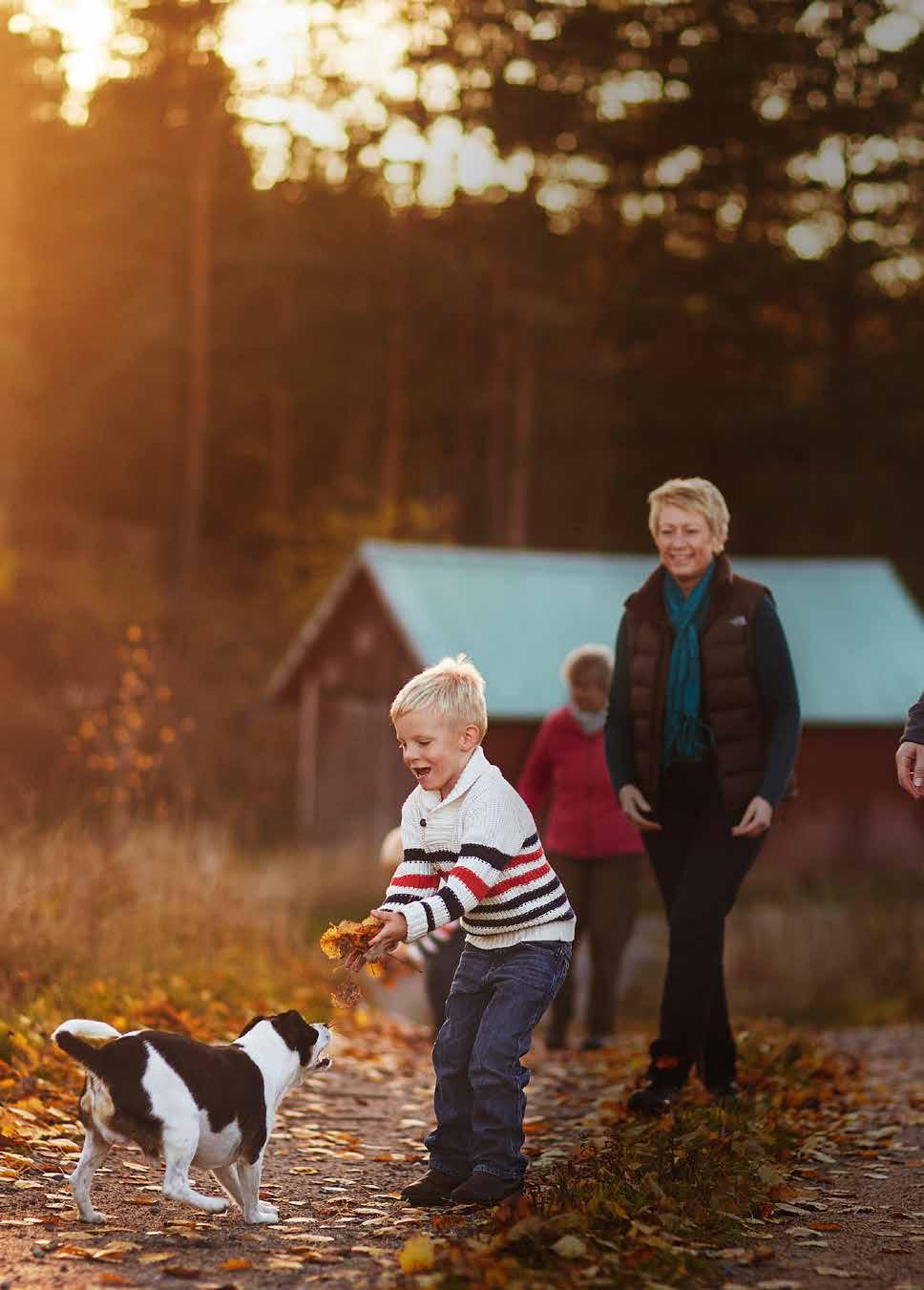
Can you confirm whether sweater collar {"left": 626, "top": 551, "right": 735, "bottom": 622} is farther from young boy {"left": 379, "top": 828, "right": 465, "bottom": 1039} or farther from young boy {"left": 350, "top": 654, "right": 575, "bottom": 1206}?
young boy {"left": 379, "top": 828, "right": 465, "bottom": 1039}

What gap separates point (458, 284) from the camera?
116ft

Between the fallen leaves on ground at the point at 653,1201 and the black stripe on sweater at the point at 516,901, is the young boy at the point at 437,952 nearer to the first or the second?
the fallen leaves on ground at the point at 653,1201

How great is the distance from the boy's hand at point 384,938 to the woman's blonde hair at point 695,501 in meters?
2.01

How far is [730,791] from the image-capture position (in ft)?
20.7

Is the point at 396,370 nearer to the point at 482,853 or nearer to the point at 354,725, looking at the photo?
the point at 354,725

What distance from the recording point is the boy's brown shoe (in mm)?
5219

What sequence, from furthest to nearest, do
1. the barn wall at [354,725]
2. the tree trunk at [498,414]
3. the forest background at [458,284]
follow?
the tree trunk at [498,414] < the forest background at [458,284] < the barn wall at [354,725]

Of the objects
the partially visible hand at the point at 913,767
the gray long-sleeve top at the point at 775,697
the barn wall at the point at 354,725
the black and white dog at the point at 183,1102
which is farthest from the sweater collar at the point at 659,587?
the barn wall at the point at 354,725

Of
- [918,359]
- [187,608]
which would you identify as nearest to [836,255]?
[918,359]

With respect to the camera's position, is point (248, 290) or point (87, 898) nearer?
point (87, 898)

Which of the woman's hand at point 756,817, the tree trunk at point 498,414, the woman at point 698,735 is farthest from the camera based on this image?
the tree trunk at point 498,414

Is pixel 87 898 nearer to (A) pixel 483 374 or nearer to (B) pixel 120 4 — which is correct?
(B) pixel 120 4

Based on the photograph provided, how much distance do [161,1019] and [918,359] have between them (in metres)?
30.9

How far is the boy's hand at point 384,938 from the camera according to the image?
15.9 ft
